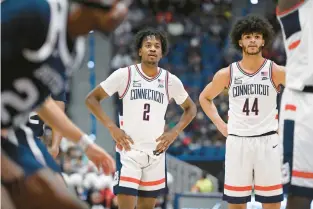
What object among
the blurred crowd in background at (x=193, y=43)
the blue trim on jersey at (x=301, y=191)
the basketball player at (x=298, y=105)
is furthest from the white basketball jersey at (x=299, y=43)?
the blurred crowd in background at (x=193, y=43)

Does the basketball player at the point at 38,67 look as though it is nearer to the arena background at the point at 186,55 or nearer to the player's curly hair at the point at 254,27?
the player's curly hair at the point at 254,27

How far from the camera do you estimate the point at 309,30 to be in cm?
362

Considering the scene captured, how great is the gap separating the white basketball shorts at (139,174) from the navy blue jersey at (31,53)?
109 inches

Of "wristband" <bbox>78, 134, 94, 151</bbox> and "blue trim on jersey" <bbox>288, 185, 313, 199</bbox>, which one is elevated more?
"wristband" <bbox>78, 134, 94, 151</bbox>

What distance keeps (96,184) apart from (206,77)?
5953 mm

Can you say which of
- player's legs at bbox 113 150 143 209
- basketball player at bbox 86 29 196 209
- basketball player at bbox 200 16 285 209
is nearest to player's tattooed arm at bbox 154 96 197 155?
basketball player at bbox 86 29 196 209

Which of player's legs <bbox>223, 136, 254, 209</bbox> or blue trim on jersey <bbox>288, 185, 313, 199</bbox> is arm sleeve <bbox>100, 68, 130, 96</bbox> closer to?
player's legs <bbox>223, 136, 254, 209</bbox>

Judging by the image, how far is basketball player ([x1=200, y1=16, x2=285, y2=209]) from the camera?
5.87m

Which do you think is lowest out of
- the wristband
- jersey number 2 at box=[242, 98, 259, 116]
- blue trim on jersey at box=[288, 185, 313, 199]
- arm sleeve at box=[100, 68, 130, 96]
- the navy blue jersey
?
blue trim on jersey at box=[288, 185, 313, 199]

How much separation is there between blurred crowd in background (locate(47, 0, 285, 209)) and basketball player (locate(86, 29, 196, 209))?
26.3ft

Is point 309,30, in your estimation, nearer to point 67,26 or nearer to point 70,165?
point 67,26

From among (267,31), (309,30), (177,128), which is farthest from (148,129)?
(309,30)

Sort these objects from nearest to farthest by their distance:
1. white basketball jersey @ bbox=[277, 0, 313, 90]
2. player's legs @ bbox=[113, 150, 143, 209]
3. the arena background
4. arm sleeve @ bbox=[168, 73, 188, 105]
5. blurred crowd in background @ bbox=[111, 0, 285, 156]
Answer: white basketball jersey @ bbox=[277, 0, 313, 90] → player's legs @ bbox=[113, 150, 143, 209] → arm sleeve @ bbox=[168, 73, 188, 105] → the arena background → blurred crowd in background @ bbox=[111, 0, 285, 156]

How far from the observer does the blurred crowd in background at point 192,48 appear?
15055 mm
